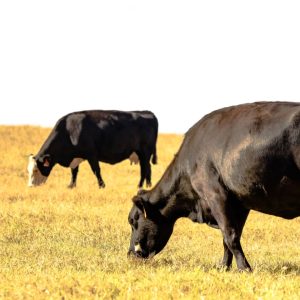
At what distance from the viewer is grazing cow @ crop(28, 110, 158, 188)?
23859 millimetres

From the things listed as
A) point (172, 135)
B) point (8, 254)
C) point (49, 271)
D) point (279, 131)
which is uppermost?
point (279, 131)

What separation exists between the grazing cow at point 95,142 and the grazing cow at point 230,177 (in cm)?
1379

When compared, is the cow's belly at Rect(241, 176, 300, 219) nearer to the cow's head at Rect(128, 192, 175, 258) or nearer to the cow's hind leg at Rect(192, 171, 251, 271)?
the cow's hind leg at Rect(192, 171, 251, 271)

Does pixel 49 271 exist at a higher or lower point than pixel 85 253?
higher

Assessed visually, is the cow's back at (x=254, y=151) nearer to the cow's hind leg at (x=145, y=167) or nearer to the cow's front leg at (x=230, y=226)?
the cow's front leg at (x=230, y=226)

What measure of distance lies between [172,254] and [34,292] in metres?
4.66

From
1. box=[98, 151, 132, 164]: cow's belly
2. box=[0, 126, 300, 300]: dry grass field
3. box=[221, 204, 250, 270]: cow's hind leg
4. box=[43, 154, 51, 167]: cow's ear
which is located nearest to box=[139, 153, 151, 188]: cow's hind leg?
box=[98, 151, 132, 164]: cow's belly

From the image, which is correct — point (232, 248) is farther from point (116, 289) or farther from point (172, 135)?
point (172, 135)

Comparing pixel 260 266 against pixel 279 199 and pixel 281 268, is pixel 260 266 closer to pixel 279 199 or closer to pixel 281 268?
pixel 281 268

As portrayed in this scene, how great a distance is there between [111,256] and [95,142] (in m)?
13.9

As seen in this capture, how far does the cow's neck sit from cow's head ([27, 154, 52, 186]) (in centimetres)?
1379

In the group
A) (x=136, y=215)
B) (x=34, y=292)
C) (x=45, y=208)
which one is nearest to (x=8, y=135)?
(x=45, y=208)

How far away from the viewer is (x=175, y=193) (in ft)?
32.6

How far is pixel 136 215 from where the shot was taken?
10258 millimetres
